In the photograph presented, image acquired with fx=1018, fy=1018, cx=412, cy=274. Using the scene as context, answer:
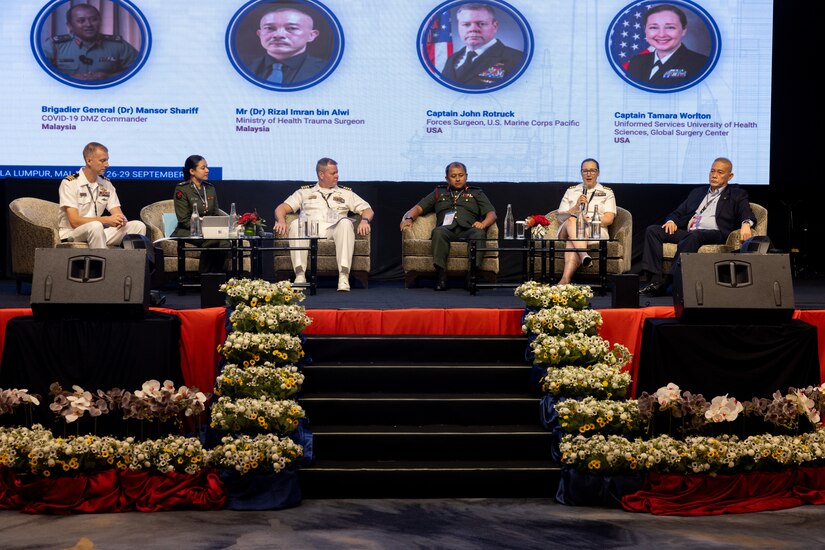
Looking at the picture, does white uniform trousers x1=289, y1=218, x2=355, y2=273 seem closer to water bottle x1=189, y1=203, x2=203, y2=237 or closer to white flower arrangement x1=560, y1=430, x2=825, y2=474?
Result: water bottle x1=189, y1=203, x2=203, y2=237

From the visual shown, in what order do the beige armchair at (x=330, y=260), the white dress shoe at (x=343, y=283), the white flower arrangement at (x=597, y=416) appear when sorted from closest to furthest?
1. the white flower arrangement at (x=597, y=416)
2. the white dress shoe at (x=343, y=283)
3. the beige armchair at (x=330, y=260)

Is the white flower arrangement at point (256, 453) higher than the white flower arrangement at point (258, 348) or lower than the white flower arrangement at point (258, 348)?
lower

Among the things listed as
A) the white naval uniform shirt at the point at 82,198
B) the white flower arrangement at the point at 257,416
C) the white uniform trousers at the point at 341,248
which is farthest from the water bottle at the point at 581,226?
the white flower arrangement at the point at 257,416

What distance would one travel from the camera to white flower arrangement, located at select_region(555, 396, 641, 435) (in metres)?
4.66

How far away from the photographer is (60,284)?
16.0 feet

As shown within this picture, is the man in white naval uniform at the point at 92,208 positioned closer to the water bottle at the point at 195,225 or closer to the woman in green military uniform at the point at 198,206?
the water bottle at the point at 195,225

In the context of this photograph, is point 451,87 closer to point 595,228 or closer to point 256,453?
point 595,228

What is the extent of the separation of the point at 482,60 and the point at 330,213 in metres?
1.91

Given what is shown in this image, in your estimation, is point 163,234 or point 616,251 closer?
point 616,251

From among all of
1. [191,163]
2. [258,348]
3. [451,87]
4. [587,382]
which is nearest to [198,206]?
[191,163]

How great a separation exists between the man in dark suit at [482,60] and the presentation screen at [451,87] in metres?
0.01

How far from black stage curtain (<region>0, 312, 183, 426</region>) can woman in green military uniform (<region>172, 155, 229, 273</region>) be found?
9.68 feet

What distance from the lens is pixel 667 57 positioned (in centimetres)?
877

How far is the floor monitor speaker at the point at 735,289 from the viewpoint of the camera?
4.97 m
